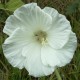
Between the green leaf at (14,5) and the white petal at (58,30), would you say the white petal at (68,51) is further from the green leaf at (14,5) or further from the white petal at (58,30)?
the green leaf at (14,5)

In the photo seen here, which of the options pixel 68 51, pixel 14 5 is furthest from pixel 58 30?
pixel 14 5

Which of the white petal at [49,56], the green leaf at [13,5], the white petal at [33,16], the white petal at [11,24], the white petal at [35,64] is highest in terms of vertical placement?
the white petal at [33,16]

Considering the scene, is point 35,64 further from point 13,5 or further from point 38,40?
point 13,5

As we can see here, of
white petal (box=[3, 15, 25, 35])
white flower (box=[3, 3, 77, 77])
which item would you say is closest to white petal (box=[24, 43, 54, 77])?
white flower (box=[3, 3, 77, 77])

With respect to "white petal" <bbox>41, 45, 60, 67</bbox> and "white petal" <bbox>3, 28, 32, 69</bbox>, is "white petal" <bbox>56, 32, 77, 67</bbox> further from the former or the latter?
"white petal" <bbox>3, 28, 32, 69</bbox>

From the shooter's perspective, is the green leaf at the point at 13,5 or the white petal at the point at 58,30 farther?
the green leaf at the point at 13,5

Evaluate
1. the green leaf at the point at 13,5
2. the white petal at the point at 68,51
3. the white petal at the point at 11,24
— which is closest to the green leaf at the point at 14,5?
the green leaf at the point at 13,5

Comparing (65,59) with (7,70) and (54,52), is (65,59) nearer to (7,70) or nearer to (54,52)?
(54,52)

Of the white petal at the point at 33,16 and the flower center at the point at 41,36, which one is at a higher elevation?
the white petal at the point at 33,16
